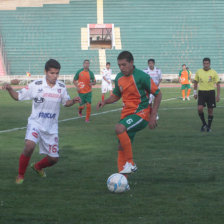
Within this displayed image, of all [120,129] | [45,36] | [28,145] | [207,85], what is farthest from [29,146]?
[45,36]

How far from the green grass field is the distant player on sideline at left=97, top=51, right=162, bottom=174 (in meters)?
0.38

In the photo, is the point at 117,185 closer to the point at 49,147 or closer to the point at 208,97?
the point at 49,147

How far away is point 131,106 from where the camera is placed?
7.41 m

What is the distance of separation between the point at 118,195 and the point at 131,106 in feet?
5.03

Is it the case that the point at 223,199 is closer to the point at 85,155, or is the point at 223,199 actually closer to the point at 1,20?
the point at 85,155

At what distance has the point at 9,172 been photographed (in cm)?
791

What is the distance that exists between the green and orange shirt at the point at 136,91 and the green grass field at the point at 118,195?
3.18 ft

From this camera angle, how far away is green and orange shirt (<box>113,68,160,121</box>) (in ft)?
24.1

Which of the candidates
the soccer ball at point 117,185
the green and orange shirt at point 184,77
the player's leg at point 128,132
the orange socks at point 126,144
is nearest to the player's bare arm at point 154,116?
the player's leg at point 128,132

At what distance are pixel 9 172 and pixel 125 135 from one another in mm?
1981

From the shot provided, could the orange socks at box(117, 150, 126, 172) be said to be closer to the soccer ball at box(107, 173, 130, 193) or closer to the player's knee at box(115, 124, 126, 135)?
the player's knee at box(115, 124, 126, 135)

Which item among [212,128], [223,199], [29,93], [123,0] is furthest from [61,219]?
[123,0]

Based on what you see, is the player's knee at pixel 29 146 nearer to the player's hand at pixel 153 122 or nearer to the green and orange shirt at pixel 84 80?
the player's hand at pixel 153 122

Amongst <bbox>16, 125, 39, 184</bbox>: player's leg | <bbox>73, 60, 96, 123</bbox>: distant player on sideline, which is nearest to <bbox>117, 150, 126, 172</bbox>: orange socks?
<bbox>16, 125, 39, 184</bbox>: player's leg
